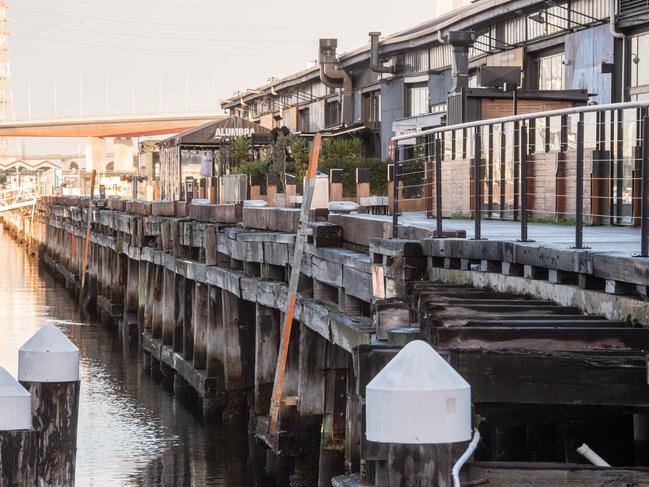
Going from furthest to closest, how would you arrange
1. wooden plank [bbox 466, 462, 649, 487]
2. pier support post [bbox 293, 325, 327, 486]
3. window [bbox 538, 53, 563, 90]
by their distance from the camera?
window [bbox 538, 53, 563, 90] < pier support post [bbox 293, 325, 327, 486] < wooden plank [bbox 466, 462, 649, 487]

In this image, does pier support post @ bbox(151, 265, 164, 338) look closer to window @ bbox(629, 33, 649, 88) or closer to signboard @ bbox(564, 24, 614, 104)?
signboard @ bbox(564, 24, 614, 104)

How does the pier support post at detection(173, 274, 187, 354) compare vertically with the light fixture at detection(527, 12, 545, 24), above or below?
below

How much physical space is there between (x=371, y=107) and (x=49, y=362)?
138 feet

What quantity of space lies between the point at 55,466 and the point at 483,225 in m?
8.15

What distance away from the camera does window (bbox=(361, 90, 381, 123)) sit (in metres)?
47.1

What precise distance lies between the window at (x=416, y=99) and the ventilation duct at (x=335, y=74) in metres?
5.86

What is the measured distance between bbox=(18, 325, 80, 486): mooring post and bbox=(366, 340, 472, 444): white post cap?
8.52ft

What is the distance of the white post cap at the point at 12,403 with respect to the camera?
20.5 feet

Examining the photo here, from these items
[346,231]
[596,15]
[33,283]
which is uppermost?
[596,15]

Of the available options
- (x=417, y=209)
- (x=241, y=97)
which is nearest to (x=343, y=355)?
(x=417, y=209)

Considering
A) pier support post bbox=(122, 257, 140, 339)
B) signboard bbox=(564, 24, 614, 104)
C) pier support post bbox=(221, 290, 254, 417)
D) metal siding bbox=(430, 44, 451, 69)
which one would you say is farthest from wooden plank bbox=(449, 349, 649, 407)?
metal siding bbox=(430, 44, 451, 69)

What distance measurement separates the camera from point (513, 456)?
8.13 metres

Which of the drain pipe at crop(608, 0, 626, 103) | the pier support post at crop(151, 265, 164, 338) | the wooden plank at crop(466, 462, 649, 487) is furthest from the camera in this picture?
the pier support post at crop(151, 265, 164, 338)

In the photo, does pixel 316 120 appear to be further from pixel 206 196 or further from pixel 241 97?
pixel 206 196
